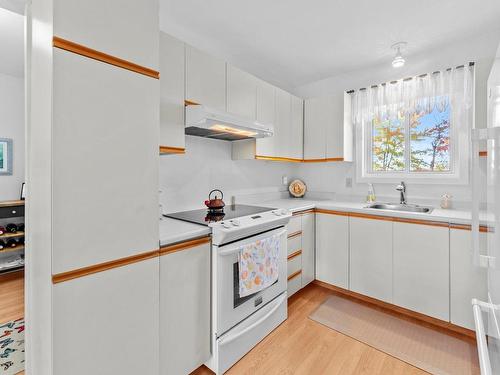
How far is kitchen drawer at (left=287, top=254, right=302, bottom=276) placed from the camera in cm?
237

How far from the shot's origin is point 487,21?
1985mm

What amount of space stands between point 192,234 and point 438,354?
1863 mm

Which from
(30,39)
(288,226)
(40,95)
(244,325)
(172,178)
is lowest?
(244,325)

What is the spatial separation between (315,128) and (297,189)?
0.81m

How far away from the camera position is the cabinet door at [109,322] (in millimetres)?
1010

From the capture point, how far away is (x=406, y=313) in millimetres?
2197

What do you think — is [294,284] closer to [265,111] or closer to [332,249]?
[332,249]

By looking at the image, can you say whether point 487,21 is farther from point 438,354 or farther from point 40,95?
point 40,95

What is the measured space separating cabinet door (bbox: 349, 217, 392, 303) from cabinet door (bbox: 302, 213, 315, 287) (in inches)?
15.6

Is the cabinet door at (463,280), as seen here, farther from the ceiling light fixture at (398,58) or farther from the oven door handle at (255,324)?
the ceiling light fixture at (398,58)

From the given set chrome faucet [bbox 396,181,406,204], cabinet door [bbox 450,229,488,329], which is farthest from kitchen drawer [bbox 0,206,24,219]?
cabinet door [bbox 450,229,488,329]

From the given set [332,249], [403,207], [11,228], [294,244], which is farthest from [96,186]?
[11,228]

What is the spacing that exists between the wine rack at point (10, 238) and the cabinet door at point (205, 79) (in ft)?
9.69

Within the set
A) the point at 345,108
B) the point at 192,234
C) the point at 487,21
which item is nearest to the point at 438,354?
the point at 192,234
